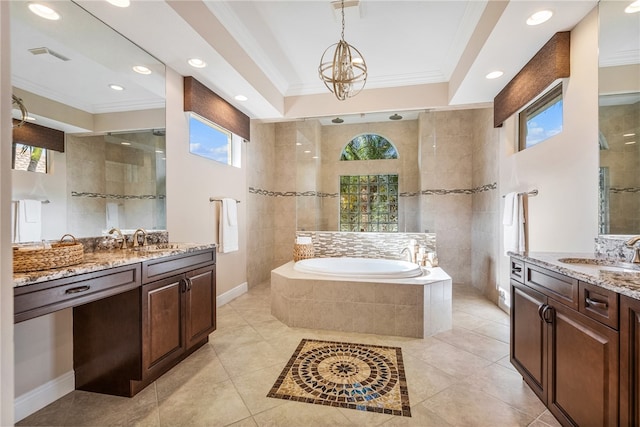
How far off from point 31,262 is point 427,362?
2.48 meters

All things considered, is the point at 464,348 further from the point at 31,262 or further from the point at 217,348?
the point at 31,262

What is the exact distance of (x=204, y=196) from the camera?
3.23 m

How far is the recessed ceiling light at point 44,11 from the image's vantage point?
1.65 m

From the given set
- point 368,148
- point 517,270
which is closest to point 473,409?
point 517,270

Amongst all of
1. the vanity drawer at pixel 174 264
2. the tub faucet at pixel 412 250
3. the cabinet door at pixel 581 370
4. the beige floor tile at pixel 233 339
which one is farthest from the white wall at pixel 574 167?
the vanity drawer at pixel 174 264

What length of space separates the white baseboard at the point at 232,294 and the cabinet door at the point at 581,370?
314cm

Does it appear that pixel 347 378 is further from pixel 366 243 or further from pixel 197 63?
Result: pixel 197 63

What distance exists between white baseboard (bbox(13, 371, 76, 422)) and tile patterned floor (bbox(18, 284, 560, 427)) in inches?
1.5

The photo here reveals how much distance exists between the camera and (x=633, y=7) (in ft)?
5.24

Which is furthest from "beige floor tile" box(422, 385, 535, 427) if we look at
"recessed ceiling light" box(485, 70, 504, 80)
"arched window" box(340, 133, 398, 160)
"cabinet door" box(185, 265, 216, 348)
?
"arched window" box(340, 133, 398, 160)

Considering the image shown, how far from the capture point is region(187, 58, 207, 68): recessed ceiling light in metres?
2.53

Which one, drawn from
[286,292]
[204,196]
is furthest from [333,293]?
[204,196]

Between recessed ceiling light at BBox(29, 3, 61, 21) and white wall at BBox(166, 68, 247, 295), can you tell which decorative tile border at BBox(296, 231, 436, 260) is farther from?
recessed ceiling light at BBox(29, 3, 61, 21)

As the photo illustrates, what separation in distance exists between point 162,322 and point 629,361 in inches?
92.6
